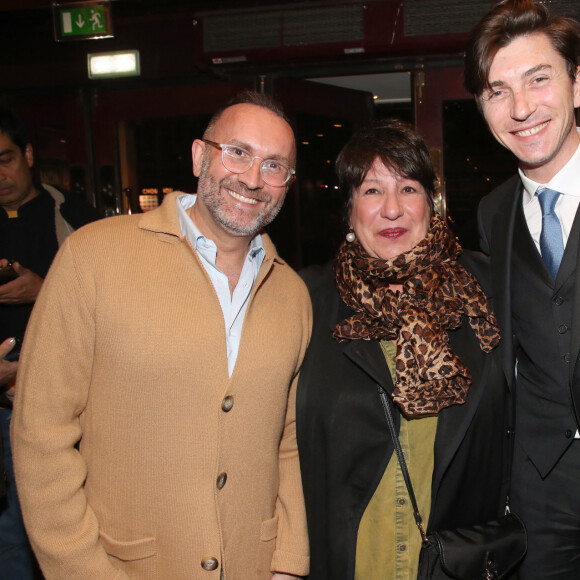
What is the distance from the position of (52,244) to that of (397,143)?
1431 millimetres

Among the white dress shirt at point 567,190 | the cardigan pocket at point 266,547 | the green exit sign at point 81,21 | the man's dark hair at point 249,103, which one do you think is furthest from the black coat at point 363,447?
the green exit sign at point 81,21

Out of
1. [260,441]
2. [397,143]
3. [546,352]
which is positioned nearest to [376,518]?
[260,441]

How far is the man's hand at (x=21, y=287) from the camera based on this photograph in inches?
83.0

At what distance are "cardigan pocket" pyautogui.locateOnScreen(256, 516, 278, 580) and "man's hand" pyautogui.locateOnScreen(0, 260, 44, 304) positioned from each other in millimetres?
1224

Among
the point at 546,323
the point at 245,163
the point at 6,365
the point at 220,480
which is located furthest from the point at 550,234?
the point at 6,365

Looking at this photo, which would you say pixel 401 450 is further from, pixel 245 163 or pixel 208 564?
pixel 245 163

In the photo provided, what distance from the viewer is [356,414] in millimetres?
1731

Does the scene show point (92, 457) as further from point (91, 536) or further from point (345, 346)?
point (345, 346)

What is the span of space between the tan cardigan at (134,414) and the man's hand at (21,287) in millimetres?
816

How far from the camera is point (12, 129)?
235cm

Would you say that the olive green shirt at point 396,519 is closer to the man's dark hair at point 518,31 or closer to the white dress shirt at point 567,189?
the white dress shirt at point 567,189

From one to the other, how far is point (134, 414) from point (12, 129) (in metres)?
1.55

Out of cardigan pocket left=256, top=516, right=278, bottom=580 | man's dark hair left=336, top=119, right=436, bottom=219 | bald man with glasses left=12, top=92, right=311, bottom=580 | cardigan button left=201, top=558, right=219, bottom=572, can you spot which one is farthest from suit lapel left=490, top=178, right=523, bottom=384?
cardigan button left=201, top=558, right=219, bottom=572

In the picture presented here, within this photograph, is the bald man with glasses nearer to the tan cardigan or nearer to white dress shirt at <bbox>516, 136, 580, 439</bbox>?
the tan cardigan
